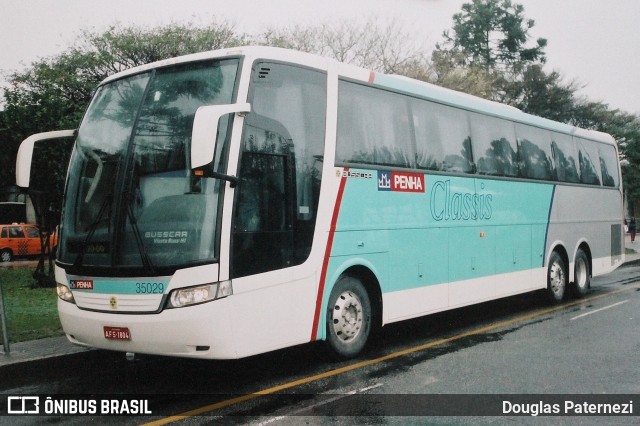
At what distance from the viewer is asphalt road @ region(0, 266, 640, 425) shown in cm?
581

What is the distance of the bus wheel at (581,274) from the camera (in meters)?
14.1

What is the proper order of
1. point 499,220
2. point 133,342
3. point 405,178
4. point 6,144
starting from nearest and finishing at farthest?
point 133,342 → point 405,178 → point 499,220 → point 6,144

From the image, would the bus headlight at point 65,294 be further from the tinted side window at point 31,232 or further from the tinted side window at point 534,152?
the tinted side window at point 31,232

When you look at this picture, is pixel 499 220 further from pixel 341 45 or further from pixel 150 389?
pixel 341 45

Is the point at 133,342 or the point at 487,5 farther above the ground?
the point at 487,5

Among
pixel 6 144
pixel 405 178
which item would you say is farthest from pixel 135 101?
pixel 6 144

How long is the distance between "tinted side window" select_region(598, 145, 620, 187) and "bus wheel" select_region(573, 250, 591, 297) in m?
2.22

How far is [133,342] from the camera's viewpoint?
20.7ft

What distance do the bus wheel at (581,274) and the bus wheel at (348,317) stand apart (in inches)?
295

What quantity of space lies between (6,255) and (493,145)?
89.9 ft

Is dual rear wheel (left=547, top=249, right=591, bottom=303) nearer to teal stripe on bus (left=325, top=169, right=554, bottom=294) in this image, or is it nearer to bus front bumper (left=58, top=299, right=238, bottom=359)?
teal stripe on bus (left=325, top=169, right=554, bottom=294)

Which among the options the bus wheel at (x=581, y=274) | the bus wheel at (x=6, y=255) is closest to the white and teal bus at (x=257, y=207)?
the bus wheel at (x=581, y=274)

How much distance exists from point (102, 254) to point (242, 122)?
1.92 m

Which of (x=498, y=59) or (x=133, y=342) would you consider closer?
(x=133, y=342)
